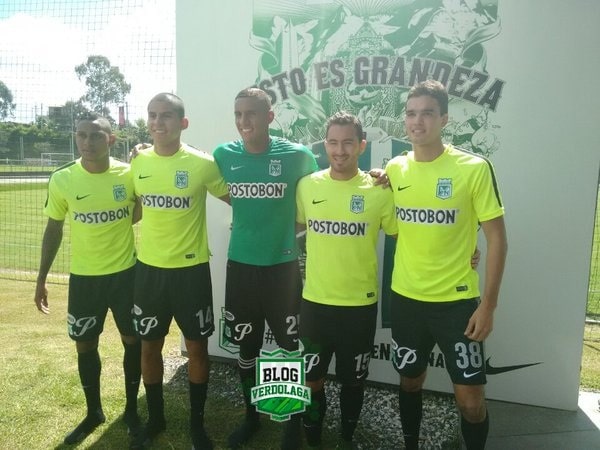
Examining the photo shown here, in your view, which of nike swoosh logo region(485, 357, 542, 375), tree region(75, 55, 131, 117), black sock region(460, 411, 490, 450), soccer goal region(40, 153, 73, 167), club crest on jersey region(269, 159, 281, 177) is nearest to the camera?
black sock region(460, 411, 490, 450)

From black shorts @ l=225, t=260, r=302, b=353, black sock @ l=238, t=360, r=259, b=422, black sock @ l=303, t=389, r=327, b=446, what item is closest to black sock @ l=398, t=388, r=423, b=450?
black sock @ l=303, t=389, r=327, b=446

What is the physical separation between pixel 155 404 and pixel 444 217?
235 centimetres

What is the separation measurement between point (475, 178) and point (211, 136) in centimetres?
268

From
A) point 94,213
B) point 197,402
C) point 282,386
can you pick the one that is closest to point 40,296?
point 94,213

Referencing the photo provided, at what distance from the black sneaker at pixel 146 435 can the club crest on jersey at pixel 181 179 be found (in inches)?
67.2

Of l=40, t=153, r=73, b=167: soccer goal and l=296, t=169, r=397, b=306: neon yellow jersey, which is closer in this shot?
l=296, t=169, r=397, b=306: neon yellow jersey

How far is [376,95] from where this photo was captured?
4.04 m

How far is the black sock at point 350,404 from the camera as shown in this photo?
309cm

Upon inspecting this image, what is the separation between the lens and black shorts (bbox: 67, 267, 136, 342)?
3287 mm

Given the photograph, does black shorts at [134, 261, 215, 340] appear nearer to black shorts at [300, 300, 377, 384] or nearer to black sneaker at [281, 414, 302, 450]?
black shorts at [300, 300, 377, 384]

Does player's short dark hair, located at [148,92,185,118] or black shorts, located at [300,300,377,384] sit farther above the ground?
player's short dark hair, located at [148,92,185,118]

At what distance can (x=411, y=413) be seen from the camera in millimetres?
3002

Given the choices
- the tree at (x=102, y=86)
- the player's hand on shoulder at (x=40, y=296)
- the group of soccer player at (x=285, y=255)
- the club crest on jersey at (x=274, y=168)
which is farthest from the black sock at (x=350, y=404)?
the tree at (x=102, y=86)

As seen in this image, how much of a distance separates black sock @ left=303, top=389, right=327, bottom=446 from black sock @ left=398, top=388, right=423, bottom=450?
50 cm
